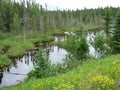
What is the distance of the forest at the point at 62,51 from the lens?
36.5ft

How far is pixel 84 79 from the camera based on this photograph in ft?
38.5

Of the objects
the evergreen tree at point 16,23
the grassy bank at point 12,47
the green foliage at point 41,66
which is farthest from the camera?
the evergreen tree at point 16,23

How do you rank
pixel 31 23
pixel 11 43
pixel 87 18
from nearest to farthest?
pixel 11 43 → pixel 31 23 → pixel 87 18

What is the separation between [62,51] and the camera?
72.7 m

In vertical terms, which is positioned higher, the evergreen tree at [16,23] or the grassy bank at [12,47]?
the evergreen tree at [16,23]

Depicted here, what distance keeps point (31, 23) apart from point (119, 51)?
74316mm

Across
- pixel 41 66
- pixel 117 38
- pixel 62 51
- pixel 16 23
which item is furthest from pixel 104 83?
pixel 16 23

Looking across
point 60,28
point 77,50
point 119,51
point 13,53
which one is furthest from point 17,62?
point 60,28

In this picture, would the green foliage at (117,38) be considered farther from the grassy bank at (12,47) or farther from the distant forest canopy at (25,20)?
the distant forest canopy at (25,20)

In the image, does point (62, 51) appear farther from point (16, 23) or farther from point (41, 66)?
point (41, 66)

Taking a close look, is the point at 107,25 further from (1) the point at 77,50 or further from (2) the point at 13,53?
(2) the point at 13,53

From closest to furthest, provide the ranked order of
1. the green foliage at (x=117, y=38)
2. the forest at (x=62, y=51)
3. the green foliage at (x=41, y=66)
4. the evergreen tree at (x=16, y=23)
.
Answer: the forest at (x=62, y=51) < the green foliage at (x=41, y=66) < the green foliage at (x=117, y=38) < the evergreen tree at (x=16, y=23)

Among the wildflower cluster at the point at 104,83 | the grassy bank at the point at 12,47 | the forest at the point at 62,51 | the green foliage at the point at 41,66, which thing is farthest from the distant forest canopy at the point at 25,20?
the wildflower cluster at the point at 104,83

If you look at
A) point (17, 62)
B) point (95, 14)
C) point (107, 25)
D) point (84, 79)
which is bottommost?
point (17, 62)
